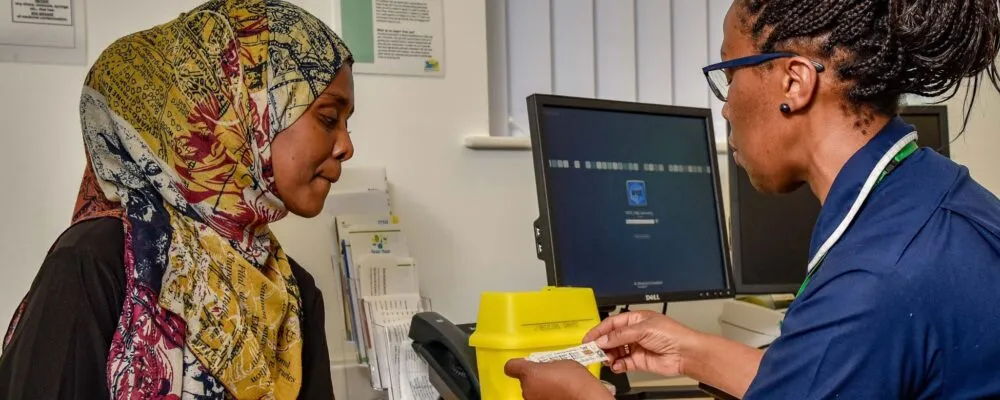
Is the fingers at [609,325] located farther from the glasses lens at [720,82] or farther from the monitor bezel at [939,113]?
the monitor bezel at [939,113]

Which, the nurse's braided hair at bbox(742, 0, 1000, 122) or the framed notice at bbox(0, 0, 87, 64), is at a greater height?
the framed notice at bbox(0, 0, 87, 64)

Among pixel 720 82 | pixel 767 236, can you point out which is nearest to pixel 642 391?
pixel 767 236

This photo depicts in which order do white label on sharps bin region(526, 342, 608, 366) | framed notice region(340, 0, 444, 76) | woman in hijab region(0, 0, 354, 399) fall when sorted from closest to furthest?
woman in hijab region(0, 0, 354, 399) < white label on sharps bin region(526, 342, 608, 366) < framed notice region(340, 0, 444, 76)

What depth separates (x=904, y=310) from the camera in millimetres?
654

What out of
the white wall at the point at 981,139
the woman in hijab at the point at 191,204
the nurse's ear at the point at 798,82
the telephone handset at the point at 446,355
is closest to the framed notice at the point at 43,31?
the woman in hijab at the point at 191,204

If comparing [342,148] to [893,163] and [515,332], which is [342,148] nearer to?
[515,332]

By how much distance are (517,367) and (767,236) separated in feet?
2.68

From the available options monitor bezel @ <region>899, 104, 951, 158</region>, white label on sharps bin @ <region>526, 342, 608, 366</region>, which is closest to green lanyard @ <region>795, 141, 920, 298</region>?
white label on sharps bin @ <region>526, 342, 608, 366</region>

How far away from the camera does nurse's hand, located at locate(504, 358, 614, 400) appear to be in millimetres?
921

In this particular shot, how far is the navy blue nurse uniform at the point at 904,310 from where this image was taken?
0.66m

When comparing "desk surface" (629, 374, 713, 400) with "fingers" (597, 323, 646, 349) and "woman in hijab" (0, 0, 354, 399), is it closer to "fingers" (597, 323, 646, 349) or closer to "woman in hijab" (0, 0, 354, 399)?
"fingers" (597, 323, 646, 349)

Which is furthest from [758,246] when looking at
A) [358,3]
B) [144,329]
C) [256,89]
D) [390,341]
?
[144,329]

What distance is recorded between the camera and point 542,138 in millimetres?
1344

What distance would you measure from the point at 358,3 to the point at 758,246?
0.95 m
